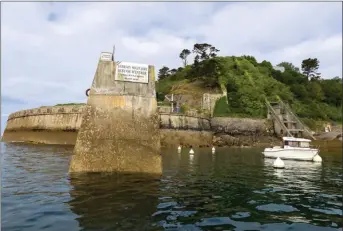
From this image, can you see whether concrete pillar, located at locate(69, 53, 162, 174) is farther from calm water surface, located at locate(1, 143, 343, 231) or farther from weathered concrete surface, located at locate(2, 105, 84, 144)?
weathered concrete surface, located at locate(2, 105, 84, 144)

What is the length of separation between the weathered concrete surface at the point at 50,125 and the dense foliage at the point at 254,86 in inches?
783

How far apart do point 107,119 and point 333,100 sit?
67311mm

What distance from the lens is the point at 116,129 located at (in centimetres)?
1269

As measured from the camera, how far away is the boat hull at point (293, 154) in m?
27.0

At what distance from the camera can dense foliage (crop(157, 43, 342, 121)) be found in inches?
2078

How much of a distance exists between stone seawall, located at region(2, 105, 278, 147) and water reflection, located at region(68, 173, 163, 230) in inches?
1114

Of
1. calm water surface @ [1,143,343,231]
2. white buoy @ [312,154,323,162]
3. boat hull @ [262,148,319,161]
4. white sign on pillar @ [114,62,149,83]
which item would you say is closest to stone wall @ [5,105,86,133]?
boat hull @ [262,148,319,161]

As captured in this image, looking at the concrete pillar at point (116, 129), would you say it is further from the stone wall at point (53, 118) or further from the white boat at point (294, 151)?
the stone wall at point (53, 118)

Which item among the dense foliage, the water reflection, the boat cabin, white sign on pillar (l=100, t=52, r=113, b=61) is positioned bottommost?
the water reflection

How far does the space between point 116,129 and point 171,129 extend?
28247 millimetres

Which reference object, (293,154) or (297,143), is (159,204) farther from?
(297,143)

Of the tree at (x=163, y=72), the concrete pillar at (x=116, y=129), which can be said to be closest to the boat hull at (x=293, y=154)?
the concrete pillar at (x=116, y=129)

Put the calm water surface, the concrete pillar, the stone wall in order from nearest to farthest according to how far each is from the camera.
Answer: the calm water surface, the concrete pillar, the stone wall

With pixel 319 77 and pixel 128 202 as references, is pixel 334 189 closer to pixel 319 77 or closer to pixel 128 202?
pixel 128 202
